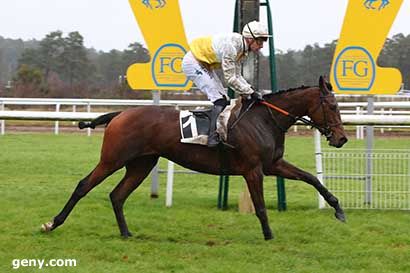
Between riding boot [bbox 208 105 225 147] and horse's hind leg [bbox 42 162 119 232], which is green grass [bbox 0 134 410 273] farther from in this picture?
riding boot [bbox 208 105 225 147]

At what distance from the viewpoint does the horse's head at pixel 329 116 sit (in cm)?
709

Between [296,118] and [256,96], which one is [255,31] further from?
[296,118]

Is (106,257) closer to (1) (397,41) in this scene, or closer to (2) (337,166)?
(2) (337,166)

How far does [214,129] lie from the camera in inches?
278

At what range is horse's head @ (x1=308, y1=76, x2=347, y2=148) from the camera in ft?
23.3

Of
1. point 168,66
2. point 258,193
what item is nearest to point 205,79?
point 258,193

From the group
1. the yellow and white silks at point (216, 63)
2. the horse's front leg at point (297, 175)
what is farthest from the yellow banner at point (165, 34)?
the horse's front leg at point (297, 175)

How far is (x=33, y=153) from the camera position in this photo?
1530 centimetres

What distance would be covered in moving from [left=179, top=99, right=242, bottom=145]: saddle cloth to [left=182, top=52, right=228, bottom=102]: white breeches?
21 cm

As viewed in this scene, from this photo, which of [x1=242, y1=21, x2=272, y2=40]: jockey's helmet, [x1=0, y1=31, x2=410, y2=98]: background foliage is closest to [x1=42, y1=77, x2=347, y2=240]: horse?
[x1=242, y1=21, x2=272, y2=40]: jockey's helmet

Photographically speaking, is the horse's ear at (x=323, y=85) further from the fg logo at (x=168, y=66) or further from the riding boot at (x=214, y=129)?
the fg logo at (x=168, y=66)

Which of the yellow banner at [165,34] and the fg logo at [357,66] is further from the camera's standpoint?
the yellow banner at [165,34]

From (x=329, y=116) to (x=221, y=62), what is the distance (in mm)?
1195

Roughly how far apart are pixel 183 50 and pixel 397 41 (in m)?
30.0
